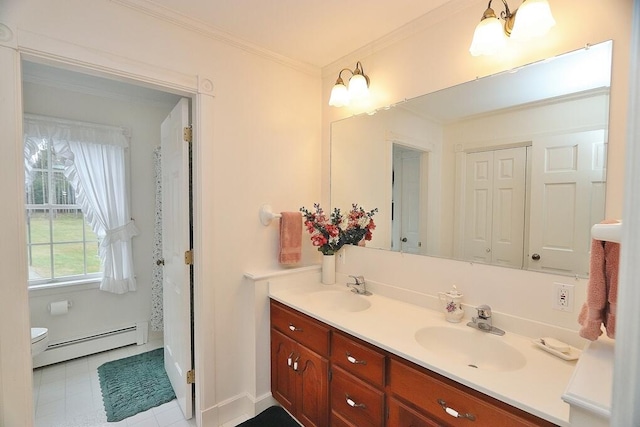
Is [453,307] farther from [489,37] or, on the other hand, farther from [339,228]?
[489,37]

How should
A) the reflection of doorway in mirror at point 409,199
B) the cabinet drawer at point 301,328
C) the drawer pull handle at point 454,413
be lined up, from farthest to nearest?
the reflection of doorway in mirror at point 409,199, the cabinet drawer at point 301,328, the drawer pull handle at point 454,413

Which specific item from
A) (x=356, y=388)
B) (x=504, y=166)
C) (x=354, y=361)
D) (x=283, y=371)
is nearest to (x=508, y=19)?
(x=504, y=166)

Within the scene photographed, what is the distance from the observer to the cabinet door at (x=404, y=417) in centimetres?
113

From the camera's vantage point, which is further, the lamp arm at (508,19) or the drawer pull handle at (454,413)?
the lamp arm at (508,19)

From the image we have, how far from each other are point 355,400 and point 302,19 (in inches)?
81.4

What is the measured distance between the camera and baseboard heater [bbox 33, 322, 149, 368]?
2615mm

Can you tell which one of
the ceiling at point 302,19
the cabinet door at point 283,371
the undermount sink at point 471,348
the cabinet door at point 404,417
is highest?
the ceiling at point 302,19

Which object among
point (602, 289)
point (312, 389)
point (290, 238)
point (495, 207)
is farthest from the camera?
point (290, 238)

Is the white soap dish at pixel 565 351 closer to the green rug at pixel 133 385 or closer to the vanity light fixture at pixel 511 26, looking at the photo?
the vanity light fixture at pixel 511 26

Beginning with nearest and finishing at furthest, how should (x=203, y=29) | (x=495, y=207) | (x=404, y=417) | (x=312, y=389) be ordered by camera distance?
(x=404, y=417), (x=495, y=207), (x=312, y=389), (x=203, y=29)

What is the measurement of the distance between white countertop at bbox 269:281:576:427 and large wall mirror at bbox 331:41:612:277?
0.35 m

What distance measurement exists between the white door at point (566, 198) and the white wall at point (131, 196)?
3267 mm

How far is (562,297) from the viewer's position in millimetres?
1256

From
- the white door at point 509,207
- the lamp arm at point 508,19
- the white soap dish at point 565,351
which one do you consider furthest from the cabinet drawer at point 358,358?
the lamp arm at point 508,19
